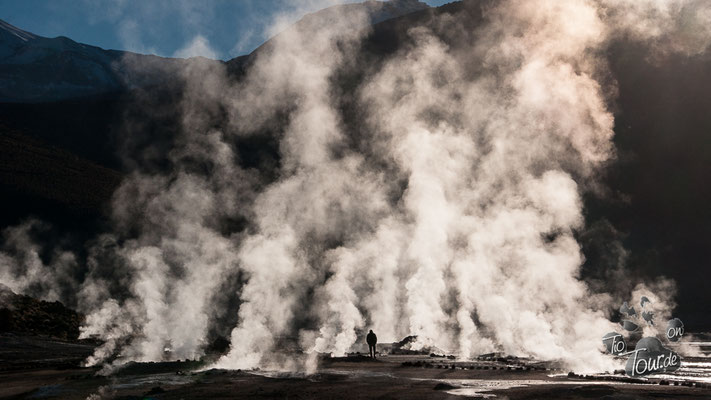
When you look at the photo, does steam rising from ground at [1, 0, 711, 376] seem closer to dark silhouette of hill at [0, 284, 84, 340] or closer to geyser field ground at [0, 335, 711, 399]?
dark silhouette of hill at [0, 284, 84, 340]

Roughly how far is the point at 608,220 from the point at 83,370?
8654 cm

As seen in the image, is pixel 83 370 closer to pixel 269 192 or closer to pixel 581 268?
pixel 581 268

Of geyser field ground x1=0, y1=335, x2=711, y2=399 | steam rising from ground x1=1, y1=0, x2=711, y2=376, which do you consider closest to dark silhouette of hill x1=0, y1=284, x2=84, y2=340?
steam rising from ground x1=1, y1=0, x2=711, y2=376

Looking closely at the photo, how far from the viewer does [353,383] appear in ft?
78.4

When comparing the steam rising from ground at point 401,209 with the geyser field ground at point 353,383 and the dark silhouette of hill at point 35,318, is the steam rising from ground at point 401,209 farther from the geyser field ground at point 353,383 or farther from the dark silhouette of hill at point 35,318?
the geyser field ground at point 353,383

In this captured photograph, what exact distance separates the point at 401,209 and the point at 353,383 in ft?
229

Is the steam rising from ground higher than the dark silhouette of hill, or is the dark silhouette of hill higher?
the steam rising from ground

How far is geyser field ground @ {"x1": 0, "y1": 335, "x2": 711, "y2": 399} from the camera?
2006 cm

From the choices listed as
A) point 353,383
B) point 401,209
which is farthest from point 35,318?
point 401,209

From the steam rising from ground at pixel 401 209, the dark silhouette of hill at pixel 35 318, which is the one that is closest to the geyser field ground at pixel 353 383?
the steam rising from ground at pixel 401 209

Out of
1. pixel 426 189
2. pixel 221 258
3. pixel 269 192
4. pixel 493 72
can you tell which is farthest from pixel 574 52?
pixel 221 258

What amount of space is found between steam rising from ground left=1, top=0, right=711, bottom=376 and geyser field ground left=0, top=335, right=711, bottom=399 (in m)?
4.79

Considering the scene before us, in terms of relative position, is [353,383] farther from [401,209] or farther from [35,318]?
[401,209]

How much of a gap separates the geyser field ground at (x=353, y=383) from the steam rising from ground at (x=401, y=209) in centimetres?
479
